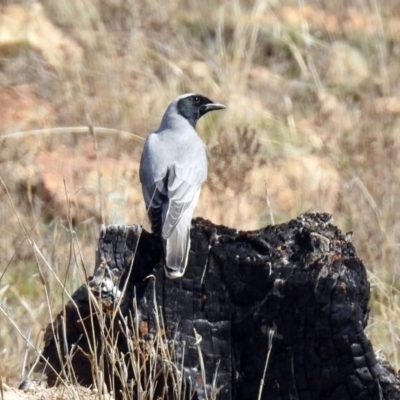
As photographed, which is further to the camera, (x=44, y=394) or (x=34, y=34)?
(x=34, y=34)

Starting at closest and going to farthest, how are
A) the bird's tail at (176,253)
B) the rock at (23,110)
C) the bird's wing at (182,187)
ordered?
the bird's tail at (176,253), the bird's wing at (182,187), the rock at (23,110)

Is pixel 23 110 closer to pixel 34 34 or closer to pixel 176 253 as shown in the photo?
pixel 34 34

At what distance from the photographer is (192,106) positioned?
6.68 m

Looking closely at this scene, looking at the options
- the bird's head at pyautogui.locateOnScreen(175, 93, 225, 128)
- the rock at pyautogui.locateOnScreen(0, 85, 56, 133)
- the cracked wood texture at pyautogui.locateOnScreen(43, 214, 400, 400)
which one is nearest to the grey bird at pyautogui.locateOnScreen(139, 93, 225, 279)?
the bird's head at pyautogui.locateOnScreen(175, 93, 225, 128)

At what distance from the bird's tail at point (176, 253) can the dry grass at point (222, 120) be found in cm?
110

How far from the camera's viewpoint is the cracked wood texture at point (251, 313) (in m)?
4.02

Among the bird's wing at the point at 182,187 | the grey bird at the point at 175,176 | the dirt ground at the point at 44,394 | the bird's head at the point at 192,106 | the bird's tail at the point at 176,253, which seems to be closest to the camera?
the dirt ground at the point at 44,394

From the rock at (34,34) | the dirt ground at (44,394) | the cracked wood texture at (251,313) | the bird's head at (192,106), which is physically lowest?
the dirt ground at (44,394)

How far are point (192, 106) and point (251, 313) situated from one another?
266 cm

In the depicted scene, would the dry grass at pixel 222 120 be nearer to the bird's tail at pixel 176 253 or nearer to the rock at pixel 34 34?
the rock at pixel 34 34

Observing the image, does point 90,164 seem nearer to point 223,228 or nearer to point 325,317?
point 223,228

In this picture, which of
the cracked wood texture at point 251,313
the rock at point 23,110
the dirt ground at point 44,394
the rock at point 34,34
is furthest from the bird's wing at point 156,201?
the rock at point 34,34

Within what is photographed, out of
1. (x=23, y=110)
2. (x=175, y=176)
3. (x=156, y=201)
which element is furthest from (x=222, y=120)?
(x=156, y=201)

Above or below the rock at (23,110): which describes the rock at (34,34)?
above
